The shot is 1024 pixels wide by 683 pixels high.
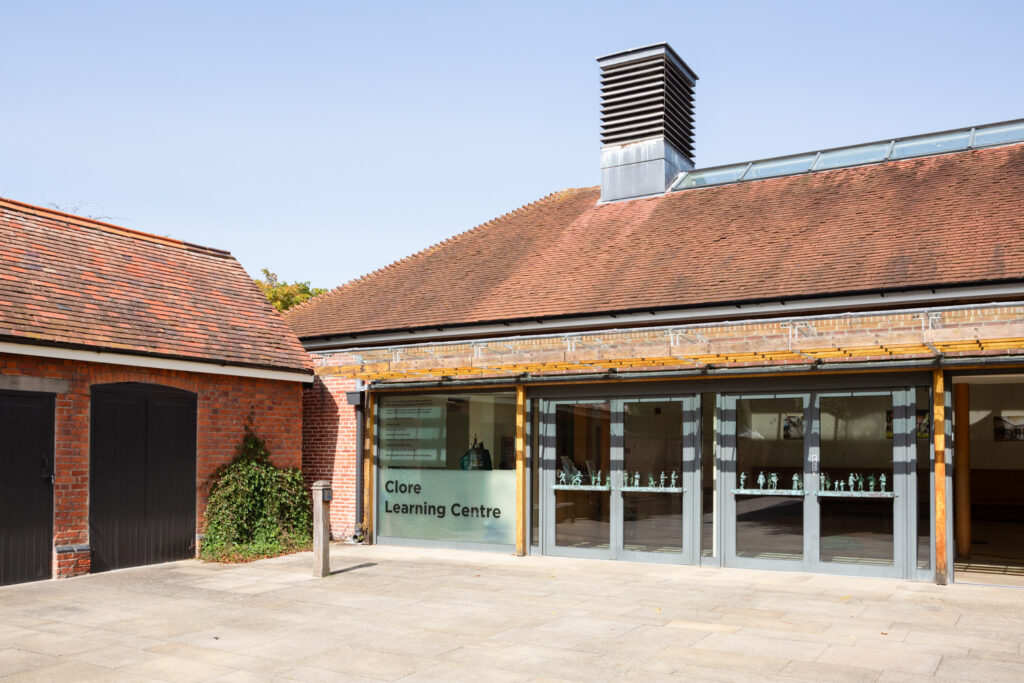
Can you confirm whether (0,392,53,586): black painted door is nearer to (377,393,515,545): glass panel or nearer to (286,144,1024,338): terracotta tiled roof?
(377,393,515,545): glass panel

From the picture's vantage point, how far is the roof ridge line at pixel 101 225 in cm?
1259

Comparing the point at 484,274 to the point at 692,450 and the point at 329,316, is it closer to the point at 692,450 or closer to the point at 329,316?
Result: the point at 329,316

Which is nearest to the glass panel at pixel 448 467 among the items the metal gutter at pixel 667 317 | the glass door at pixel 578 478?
the glass door at pixel 578 478

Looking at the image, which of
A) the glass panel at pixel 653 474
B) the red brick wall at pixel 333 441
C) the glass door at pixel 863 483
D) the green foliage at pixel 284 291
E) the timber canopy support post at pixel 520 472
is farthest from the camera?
the green foliage at pixel 284 291

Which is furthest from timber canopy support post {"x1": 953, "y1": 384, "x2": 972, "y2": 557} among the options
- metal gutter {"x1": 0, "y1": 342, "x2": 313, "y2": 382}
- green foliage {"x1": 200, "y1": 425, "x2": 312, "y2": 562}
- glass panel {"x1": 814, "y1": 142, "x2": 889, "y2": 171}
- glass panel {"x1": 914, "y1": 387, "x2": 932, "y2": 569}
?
metal gutter {"x1": 0, "y1": 342, "x2": 313, "y2": 382}

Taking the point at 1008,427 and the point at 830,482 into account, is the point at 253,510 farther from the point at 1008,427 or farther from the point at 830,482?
the point at 1008,427

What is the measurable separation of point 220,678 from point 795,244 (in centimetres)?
973

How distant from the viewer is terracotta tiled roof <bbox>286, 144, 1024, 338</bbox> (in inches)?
446

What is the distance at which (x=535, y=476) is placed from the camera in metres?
A: 12.8

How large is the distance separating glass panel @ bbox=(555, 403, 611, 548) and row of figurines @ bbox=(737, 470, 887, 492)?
197cm

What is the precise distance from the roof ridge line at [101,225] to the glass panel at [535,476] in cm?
664

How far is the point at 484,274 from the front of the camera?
15984 millimetres

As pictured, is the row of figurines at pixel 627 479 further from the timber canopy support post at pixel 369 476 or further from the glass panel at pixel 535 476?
the timber canopy support post at pixel 369 476

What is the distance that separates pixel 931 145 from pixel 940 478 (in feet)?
24.9
